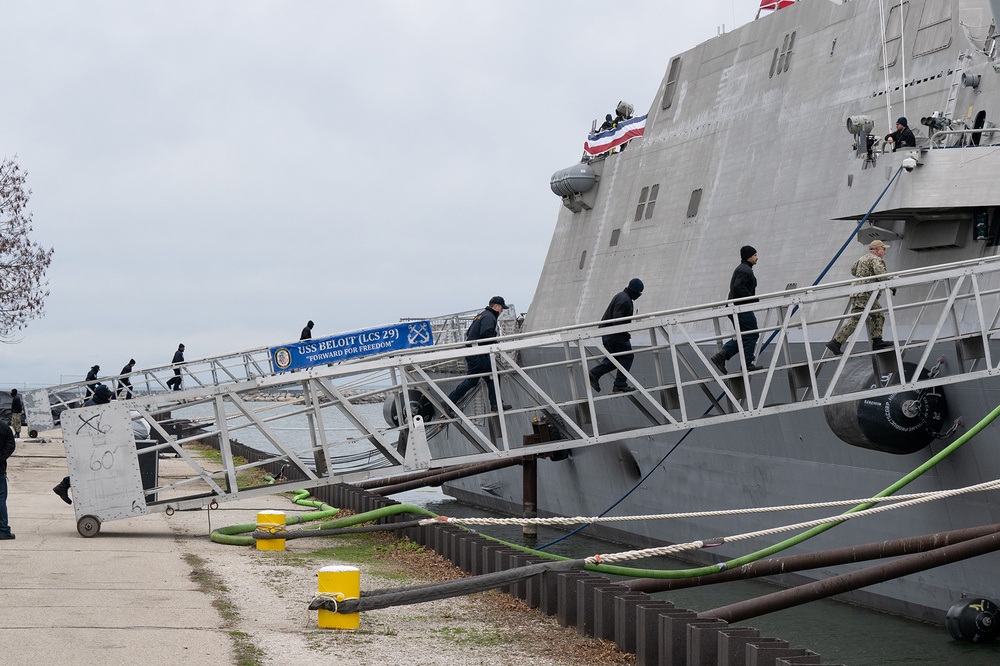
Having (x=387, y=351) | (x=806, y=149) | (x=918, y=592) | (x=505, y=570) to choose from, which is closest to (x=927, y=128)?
(x=806, y=149)

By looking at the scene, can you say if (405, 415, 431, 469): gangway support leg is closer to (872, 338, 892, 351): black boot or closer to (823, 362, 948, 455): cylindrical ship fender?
(823, 362, 948, 455): cylindrical ship fender

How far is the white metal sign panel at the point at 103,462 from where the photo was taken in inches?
521

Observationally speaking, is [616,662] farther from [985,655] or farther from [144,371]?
[144,371]

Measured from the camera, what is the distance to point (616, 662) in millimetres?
7926

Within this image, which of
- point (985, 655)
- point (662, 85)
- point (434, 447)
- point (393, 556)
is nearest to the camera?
point (985, 655)

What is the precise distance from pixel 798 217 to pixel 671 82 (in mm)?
7436

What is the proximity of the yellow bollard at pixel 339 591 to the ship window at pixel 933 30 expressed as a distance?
37.6 feet

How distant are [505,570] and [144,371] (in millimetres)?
14255

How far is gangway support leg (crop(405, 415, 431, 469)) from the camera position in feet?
39.9

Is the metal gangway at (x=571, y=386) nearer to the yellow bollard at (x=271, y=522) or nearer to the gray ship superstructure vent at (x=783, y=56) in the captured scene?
the yellow bollard at (x=271, y=522)

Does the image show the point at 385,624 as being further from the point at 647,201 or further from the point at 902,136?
the point at 647,201

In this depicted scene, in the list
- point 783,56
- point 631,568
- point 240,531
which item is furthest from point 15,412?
point 631,568

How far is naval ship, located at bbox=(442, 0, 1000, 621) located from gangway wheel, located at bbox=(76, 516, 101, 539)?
26.8 feet

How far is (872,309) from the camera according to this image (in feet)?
40.3
